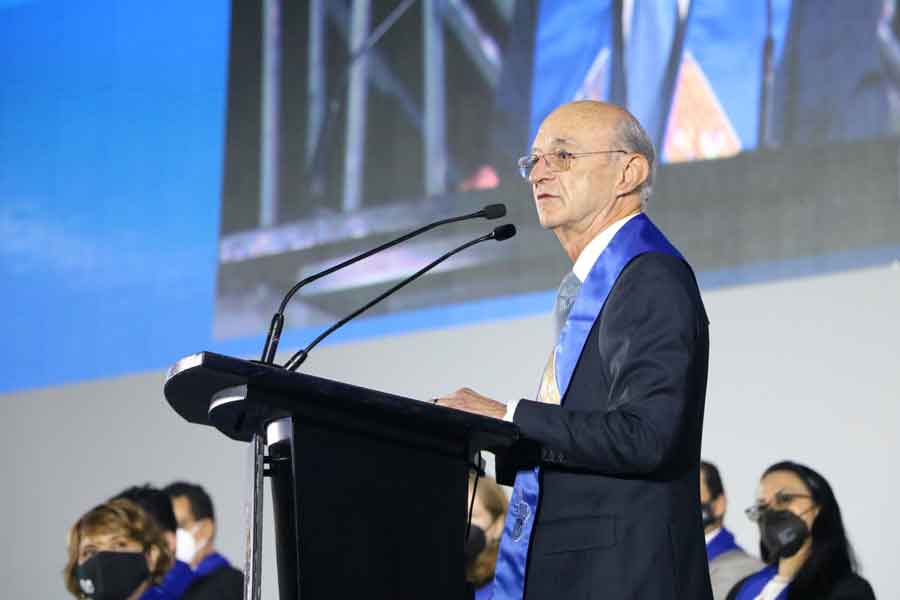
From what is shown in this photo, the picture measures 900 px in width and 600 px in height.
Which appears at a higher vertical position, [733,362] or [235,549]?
[733,362]

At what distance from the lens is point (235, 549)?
514 centimetres

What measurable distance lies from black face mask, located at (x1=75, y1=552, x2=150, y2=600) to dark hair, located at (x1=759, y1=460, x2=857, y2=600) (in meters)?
2.01

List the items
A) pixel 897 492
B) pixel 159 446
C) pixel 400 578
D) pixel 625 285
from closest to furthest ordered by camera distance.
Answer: pixel 400 578
pixel 625 285
pixel 897 492
pixel 159 446

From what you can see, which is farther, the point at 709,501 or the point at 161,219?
the point at 161,219

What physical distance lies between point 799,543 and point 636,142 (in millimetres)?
2251

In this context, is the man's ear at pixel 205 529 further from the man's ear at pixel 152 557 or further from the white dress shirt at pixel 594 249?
the white dress shirt at pixel 594 249

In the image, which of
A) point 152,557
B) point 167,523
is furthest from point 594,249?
point 167,523

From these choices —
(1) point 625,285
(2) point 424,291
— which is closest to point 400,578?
(1) point 625,285

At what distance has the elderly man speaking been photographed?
1.84 m

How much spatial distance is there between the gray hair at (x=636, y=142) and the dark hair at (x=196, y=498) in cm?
334

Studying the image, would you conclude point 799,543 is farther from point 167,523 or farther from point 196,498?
point 196,498

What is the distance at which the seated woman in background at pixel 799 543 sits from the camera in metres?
3.88

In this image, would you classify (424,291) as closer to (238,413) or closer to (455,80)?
(455,80)

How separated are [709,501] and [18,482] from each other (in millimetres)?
3048
